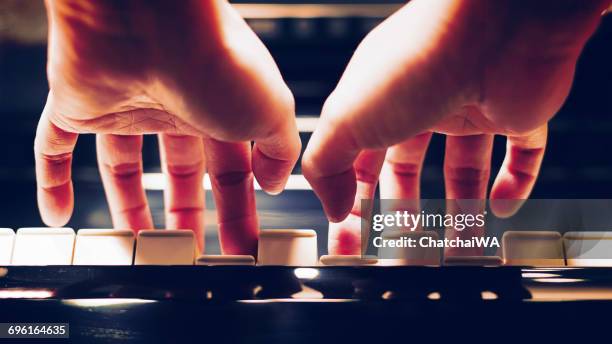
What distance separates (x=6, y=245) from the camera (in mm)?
609

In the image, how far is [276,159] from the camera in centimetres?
61

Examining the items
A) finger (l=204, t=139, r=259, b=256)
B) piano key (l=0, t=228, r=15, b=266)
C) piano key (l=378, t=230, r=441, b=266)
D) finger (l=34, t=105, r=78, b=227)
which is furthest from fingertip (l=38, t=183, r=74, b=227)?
piano key (l=378, t=230, r=441, b=266)

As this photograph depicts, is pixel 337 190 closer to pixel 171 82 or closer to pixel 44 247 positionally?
pixel 171 82

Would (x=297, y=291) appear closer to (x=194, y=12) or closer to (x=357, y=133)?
(x=357, y=133)

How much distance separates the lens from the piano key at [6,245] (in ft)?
1.98

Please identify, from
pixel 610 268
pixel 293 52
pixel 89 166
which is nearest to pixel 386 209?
pixel 610 268

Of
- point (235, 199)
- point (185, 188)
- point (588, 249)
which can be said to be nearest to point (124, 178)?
point (185, 188)

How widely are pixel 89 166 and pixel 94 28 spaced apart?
534 mm

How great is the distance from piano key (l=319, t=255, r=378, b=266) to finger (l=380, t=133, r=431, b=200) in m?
0.26

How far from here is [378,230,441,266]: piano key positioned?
0.56 metres

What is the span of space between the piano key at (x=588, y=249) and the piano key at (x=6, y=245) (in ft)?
2.14

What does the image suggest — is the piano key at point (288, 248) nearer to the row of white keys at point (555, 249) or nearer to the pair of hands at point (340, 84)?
the pair of hands at point (340, 84)

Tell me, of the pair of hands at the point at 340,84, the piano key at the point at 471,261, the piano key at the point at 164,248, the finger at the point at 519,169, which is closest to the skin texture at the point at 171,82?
the pair of hands at the point at 340,84

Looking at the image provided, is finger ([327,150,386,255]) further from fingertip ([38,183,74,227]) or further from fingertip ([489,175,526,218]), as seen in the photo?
fingertip ([38,183,74,227])
